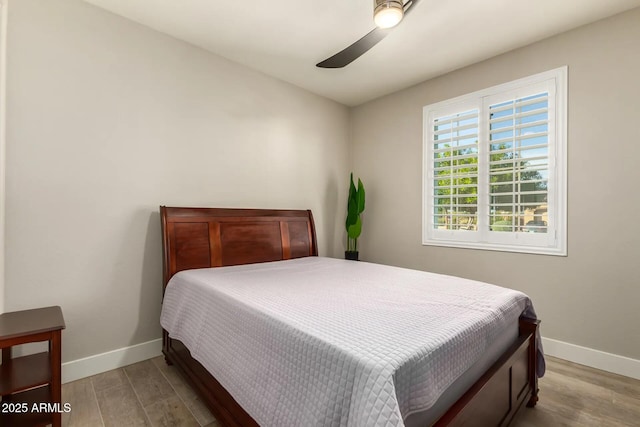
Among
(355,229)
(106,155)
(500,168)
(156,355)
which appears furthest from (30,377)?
(500,168)

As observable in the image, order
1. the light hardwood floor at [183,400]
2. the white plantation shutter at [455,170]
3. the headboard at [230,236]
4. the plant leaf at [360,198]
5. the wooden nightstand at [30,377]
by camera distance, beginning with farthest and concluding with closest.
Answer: the plant leaf at [360,198] < the white plantation shutter at [455,170] < the headboard at [230,236] < the light hardwood floor at [183,400] < the wooden nightstand at [30,377]

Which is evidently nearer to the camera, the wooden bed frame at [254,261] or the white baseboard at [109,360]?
the wooden bed frame at [254,261]

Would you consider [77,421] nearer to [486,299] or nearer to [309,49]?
[486,299]

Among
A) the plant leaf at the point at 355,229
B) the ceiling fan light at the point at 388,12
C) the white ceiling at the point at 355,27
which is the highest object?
the white ceiling at the point at 355,27

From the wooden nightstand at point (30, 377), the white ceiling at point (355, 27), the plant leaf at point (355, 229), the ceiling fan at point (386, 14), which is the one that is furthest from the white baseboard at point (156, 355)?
the ceiling fan at point (386, 14)

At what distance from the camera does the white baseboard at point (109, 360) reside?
2057mm

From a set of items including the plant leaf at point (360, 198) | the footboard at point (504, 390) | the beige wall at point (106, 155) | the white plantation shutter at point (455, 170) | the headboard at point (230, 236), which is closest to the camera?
the footboard at point (504, 390)

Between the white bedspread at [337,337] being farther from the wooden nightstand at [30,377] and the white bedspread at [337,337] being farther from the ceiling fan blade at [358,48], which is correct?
the ceiling fan blade at [358,48]

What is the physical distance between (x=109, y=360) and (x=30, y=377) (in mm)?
748

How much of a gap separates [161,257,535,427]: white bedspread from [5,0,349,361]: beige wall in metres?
0.57

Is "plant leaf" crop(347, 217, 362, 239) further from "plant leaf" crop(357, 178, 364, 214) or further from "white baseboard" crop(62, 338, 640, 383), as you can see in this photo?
"white baseboard" crop(62, 338, 640, 383)

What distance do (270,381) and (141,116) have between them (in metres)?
2.22

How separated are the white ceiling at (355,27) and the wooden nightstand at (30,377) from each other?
2172 mm

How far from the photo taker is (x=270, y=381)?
117cm
